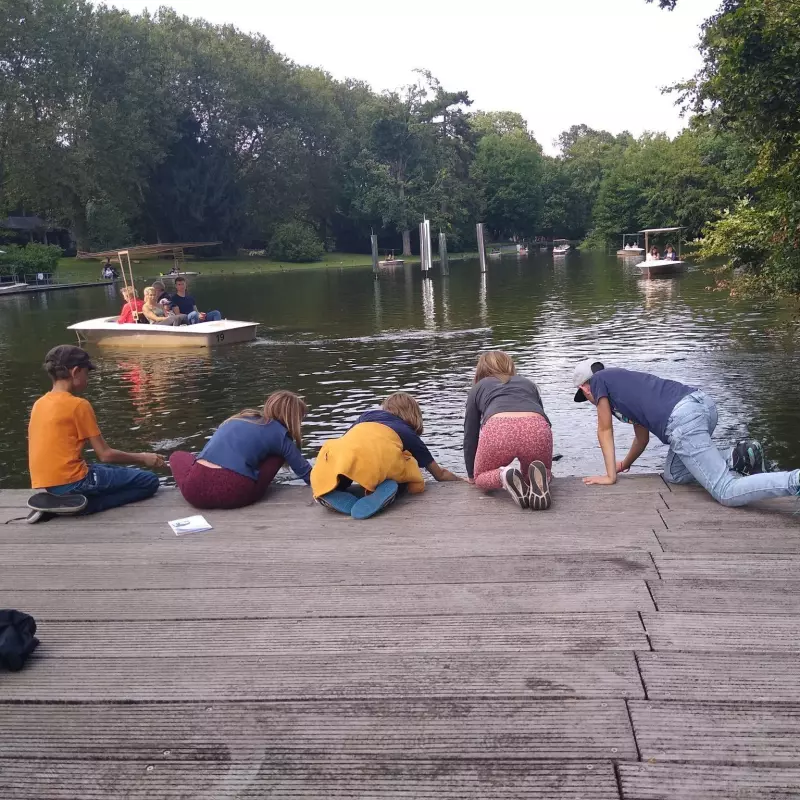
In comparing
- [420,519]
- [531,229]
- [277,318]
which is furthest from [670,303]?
[531,229]

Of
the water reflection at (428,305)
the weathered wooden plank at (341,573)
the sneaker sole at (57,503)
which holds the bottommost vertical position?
the water reflection at (428,305)

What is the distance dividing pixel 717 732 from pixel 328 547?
273cm

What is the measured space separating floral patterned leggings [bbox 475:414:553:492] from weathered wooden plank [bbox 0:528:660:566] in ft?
3.05

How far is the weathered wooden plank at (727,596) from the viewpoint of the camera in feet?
12.9

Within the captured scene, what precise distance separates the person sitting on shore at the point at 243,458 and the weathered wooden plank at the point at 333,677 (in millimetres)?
2417

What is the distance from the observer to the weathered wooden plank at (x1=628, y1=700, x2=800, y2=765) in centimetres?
281

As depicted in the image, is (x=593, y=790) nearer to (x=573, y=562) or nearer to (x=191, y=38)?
(x=573, y=562)

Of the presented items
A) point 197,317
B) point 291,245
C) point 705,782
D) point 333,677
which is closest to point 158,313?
point 197,317

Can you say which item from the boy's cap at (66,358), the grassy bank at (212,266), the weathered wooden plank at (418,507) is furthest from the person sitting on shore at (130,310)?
the grassy bank at (212,266)

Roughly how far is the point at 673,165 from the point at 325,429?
64247 millimetres

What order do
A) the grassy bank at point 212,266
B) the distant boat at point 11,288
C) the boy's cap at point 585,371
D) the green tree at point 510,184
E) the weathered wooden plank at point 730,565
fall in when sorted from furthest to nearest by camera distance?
the green tree at point 510,184 < the grassy bank at point 212,266 < the distant boat at point 11,288 < the boy's cap at point 585,371 < the weathered wooden plank at point 730,565

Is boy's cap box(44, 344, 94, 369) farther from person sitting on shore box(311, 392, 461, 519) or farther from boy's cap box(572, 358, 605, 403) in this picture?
boy's cap box(572, 358, 605, 403)

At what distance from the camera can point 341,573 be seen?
4.68m

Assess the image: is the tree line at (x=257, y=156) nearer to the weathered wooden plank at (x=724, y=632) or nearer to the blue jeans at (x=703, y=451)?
the blue jeans at (x=703, y=451)
